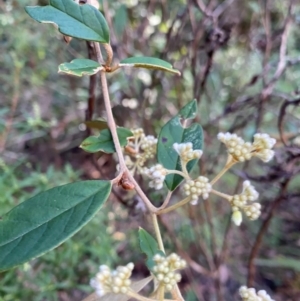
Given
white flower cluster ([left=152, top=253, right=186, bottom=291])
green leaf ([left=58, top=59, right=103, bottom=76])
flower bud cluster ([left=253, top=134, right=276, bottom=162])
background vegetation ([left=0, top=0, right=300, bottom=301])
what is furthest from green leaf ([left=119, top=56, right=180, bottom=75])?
background vegetation ([left=0, top=0, right=300, bottom=301])

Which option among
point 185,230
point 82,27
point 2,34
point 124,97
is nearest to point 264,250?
point 185,230

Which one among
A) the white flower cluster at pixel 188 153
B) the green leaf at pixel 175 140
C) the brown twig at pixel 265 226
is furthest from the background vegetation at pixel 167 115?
the white flower cluster at pixel 188 153

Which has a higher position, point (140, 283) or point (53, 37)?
point (53, 37)

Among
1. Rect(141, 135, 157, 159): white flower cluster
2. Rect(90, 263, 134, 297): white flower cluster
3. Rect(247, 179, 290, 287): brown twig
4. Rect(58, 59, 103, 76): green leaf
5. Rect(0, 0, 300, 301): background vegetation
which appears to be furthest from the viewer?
Rect(0, 0, 300, 301): background vegetation

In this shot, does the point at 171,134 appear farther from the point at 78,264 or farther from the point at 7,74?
the point at 7,74

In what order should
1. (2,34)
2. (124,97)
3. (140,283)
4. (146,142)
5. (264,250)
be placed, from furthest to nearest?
(264,250) < (124,97) < (2,34) < (146,142) < (140,283)

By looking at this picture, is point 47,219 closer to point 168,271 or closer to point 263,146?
point 168,271

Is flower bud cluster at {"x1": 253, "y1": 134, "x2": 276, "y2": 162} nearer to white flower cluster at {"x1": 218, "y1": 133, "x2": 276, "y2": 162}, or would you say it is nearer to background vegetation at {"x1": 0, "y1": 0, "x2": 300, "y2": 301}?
white flower cluster at {"x1": 218, "y1": 133, "x2": 276, "y2": 162}

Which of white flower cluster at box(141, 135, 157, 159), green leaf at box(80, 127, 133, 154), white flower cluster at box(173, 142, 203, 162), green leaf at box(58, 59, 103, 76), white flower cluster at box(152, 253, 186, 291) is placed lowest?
white flower cluster at box(152, 253, 186, 291)
